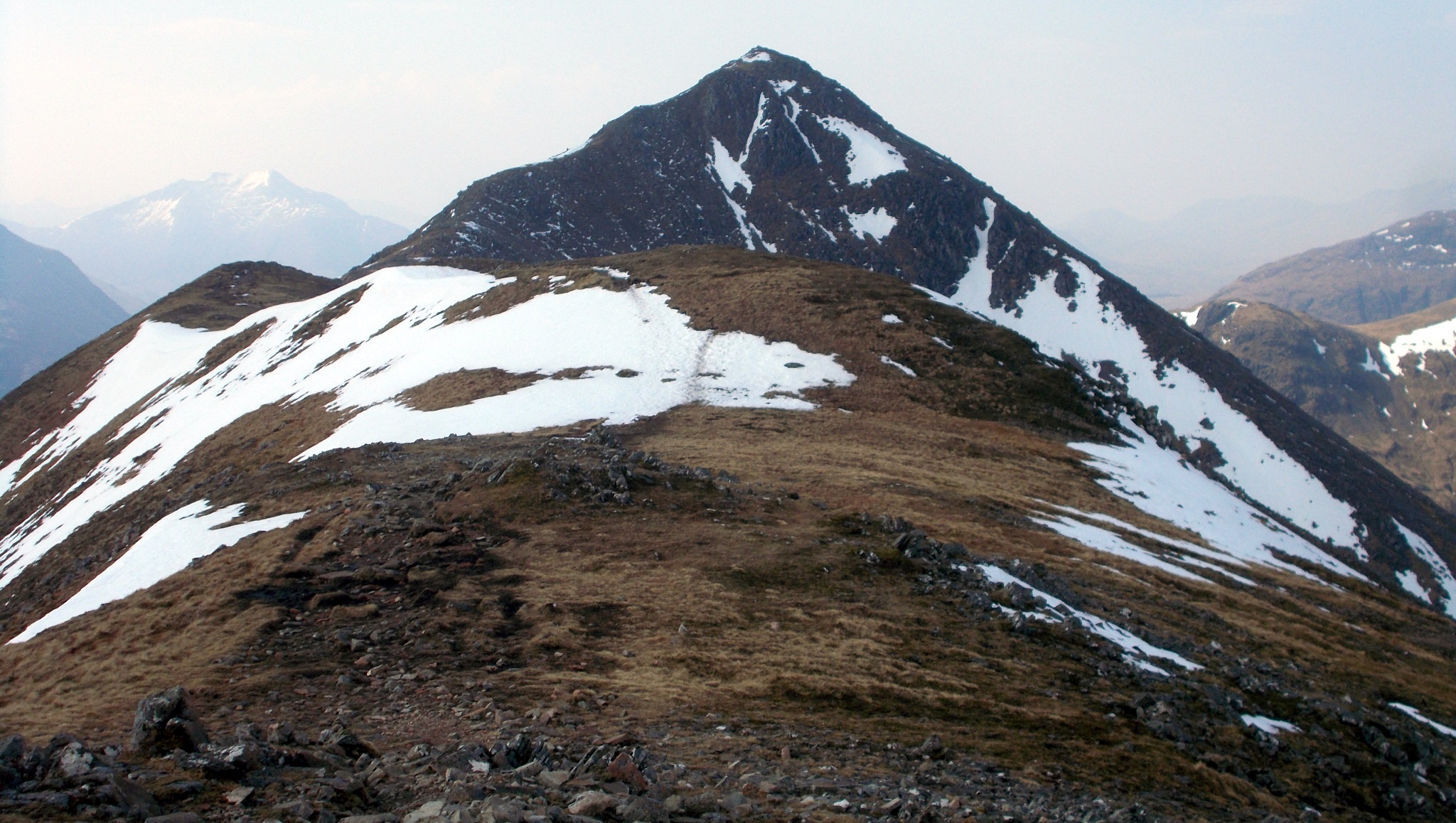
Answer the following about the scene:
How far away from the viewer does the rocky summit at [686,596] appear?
11250mm

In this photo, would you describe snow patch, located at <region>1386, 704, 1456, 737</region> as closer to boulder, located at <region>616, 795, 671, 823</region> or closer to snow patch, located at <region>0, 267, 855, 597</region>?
boulder, located at <region>616, 795, 671, 823</region>

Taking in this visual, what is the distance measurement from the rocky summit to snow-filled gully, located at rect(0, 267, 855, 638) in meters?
0.45

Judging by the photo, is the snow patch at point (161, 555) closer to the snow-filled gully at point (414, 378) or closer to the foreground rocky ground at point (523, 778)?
the snow-filled gully at point (414, 378)

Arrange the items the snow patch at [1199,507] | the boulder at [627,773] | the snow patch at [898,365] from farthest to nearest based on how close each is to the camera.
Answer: the snow patch at [898,365] → the snow patch at [1199,507] → the boulder at [627,773]

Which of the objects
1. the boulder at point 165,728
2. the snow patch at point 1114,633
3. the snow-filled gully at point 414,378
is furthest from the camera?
the snow-filled gully at point 414,378

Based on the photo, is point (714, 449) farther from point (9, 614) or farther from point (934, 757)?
point (9, 614)

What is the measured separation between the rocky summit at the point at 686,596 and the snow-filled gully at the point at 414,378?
1.48 ft

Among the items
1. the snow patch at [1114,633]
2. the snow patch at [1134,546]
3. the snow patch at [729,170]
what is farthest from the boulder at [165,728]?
A: the snow patch at [729,170]

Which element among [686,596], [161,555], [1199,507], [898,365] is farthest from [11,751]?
[898,365]

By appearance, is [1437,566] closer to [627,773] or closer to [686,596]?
[686,596]

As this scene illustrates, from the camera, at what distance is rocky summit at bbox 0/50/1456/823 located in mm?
11250

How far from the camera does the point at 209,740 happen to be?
433 inches

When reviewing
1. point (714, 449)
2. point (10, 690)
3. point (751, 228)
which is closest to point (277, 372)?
point (714, 449)

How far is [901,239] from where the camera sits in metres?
169
